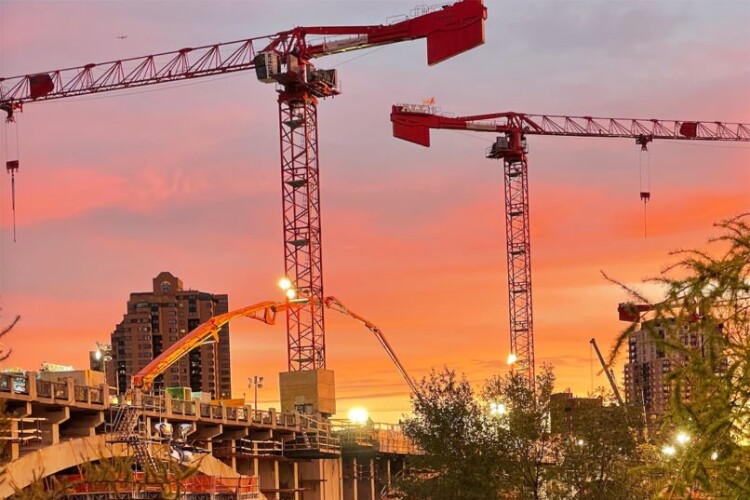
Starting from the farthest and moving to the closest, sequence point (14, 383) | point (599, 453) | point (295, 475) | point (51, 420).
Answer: point (295, 475) → point (599, 453) → point (51, 420) → point (14, 383)

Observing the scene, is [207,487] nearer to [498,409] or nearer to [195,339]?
→ [498,409]

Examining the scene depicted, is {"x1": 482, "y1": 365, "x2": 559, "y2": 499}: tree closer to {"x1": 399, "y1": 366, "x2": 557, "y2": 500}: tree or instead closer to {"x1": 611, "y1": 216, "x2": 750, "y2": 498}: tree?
{"x1": 399, "y1": 366, "x2": 557, "y2": 500}: tree

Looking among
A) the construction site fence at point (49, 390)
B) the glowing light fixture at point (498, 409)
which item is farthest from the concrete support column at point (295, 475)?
the construction site fence at point (49, 390)

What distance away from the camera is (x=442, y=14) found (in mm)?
125750

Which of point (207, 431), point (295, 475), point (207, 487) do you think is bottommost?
point (295, 475)

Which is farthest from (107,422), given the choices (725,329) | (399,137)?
(399,137)

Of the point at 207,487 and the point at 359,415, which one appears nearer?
the point at 207,487

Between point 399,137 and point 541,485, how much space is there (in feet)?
331

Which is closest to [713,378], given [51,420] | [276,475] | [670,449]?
[670,449]

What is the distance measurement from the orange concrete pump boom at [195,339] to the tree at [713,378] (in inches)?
2749

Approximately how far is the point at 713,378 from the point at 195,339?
8242 cm

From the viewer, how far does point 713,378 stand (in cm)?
1227

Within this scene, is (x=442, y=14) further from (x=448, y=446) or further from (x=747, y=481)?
(x=747, y=481)

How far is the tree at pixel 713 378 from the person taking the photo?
11891mm
